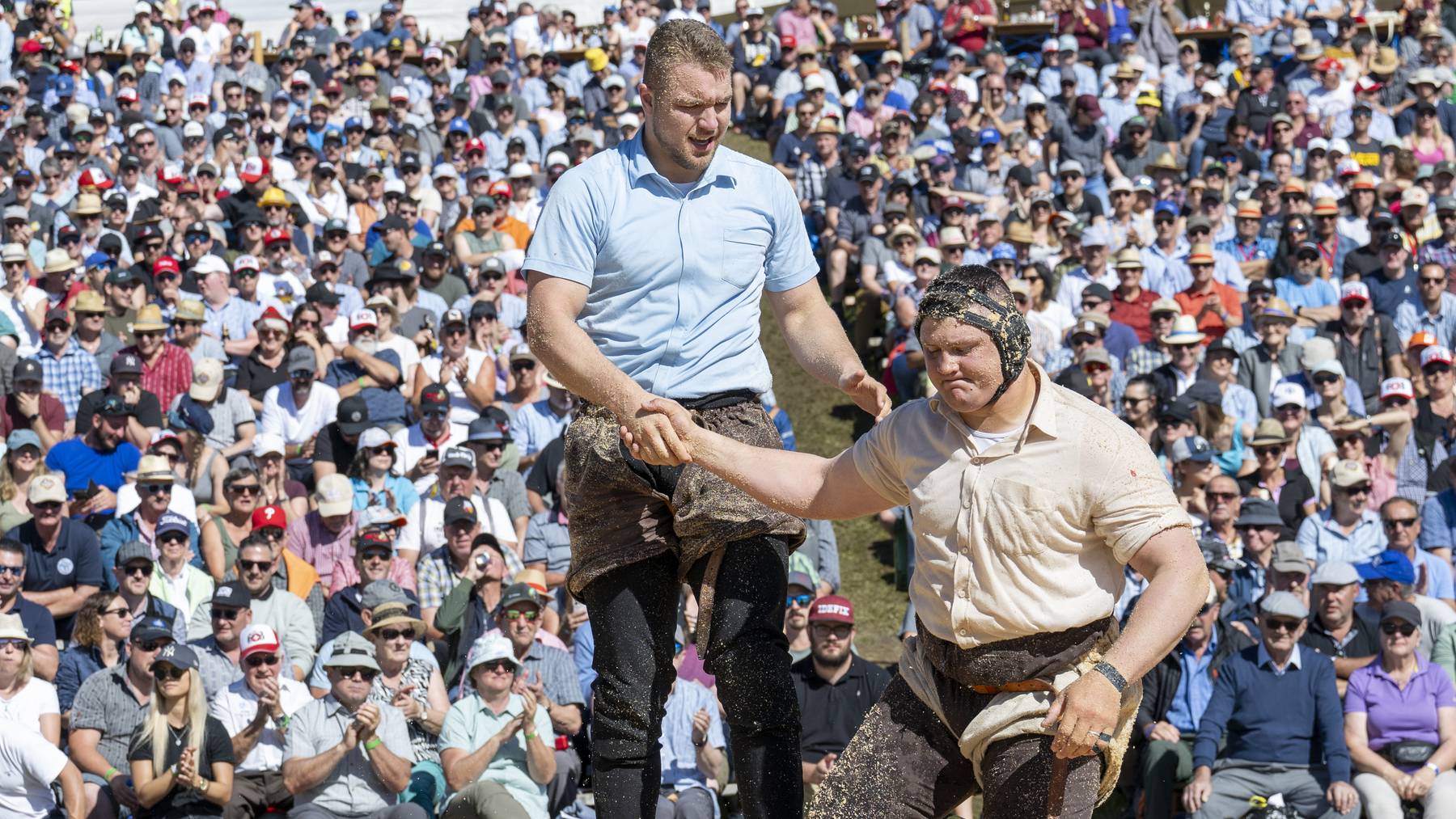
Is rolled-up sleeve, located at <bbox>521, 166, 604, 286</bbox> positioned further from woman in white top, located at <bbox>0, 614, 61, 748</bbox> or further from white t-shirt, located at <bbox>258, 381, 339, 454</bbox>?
white t-shirt, located at <bbox>258, 381, 339, 454</bbox>

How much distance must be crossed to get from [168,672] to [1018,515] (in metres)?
5.91

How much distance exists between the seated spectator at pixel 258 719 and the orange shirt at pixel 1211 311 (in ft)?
24.4

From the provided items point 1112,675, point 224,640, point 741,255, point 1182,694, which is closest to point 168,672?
point 224,640

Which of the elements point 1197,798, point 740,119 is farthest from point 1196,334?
point 740,119

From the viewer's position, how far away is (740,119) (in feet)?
67.9

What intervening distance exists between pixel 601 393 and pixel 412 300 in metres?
9.67

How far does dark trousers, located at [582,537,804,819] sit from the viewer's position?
4.72m

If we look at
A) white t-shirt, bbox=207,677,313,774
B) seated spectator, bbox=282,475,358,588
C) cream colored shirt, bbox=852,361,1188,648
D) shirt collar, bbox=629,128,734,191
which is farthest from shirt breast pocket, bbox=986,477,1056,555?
seated spectator, bbox=282,475,358,588

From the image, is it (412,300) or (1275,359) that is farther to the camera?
(412,300)

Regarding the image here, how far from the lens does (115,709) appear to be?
30.0ft

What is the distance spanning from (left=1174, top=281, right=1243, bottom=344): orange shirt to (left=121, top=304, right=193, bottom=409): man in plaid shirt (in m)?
7.38

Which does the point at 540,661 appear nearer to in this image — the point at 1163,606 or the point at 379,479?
the point at 379,479

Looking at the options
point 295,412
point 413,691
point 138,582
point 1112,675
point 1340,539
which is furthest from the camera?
point 295,412

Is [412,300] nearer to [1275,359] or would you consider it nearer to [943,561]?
[1275,359]
